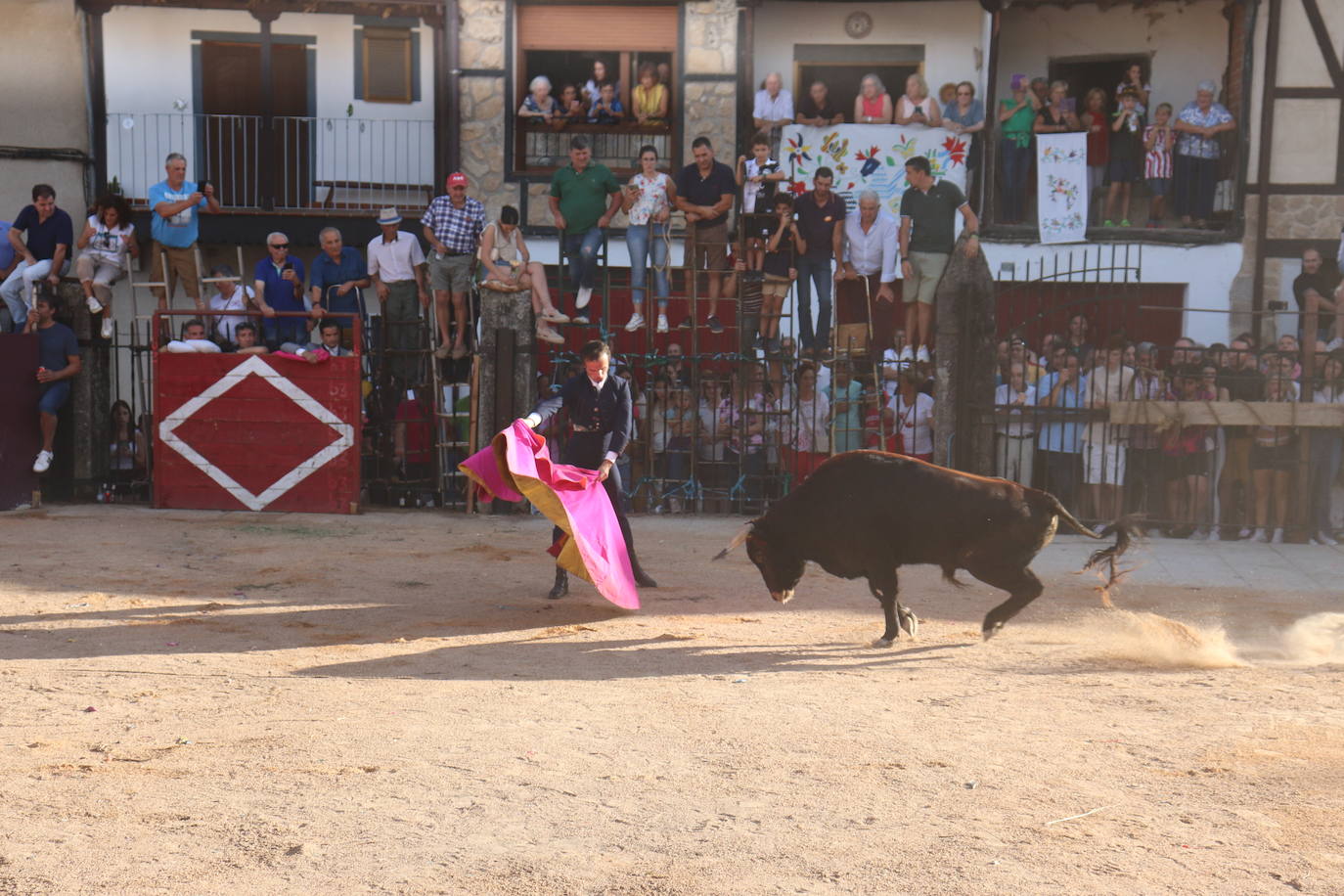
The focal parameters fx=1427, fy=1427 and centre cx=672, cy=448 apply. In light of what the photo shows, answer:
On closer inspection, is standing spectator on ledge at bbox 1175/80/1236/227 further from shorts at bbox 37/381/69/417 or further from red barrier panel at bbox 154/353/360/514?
shorts at bbox 37/381/69/417

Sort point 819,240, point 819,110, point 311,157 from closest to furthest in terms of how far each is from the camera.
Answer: point 819,240 → point 819,110 → point 311,157

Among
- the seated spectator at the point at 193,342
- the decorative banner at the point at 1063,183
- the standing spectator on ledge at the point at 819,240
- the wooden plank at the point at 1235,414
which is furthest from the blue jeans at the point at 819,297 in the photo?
the seated spectator at the point at 193,342

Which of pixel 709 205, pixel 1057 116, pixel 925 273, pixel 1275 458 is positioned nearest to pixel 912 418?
pixel 925 273

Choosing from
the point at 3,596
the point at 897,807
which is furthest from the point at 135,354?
the point at 897,807

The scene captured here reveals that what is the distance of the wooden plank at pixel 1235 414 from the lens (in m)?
12.3

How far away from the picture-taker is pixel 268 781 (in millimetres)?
5398

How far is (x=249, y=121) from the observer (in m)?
18.2

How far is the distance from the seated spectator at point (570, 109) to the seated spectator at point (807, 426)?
5617 mm

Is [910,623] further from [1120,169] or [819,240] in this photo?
[1120,169]

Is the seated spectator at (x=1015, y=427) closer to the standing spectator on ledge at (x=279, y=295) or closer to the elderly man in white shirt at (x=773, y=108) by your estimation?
the elderly man in white shirt at (x=773, y=108)

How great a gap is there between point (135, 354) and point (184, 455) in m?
1.31

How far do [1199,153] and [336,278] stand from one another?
33.2ft

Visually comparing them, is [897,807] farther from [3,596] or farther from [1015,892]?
[3,596]

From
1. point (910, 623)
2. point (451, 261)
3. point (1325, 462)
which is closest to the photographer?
point (910, 623)
